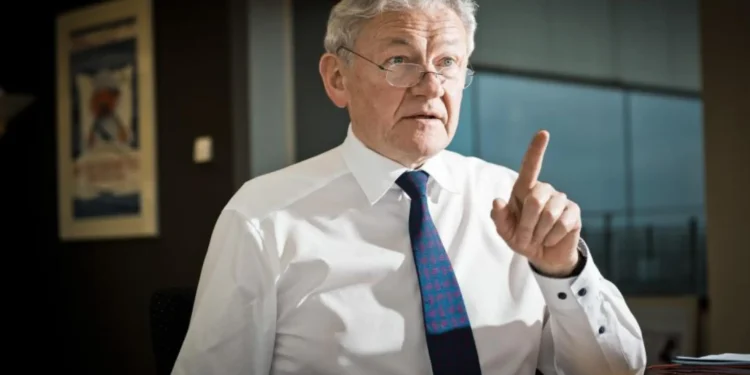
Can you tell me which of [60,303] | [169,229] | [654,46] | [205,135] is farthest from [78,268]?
[654,46]

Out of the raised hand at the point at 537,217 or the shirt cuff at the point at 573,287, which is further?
the shirt cuff at the point at 573,287

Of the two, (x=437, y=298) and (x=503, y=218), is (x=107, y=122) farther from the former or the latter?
(x=503, y=218)

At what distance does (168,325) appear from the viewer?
164cm

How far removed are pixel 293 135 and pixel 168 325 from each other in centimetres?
299

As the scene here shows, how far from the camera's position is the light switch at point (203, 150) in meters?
4.50

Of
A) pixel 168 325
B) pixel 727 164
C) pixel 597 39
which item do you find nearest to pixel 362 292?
pixel 168 325

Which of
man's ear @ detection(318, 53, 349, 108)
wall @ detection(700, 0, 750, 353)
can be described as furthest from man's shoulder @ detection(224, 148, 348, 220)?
wall @ detection(700, 0, 750, 353)

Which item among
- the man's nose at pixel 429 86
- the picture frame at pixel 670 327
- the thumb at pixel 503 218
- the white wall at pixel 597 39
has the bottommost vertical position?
the picture frame at pixel 670 327

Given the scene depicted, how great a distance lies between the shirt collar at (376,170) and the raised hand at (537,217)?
1.31ft

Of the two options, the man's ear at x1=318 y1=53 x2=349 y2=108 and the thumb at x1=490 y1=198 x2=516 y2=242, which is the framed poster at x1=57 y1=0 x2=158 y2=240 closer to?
the man's ear at x1=318 y1=53 x2=349 y2=108

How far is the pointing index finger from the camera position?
1.41 meters

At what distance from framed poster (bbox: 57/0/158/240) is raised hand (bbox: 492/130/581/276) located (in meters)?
3.61

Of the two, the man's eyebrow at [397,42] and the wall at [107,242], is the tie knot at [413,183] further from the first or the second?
the wall at [107,242]

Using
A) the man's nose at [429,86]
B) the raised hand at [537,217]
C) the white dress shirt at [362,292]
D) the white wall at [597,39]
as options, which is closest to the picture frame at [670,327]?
the white wall at [597,39]
